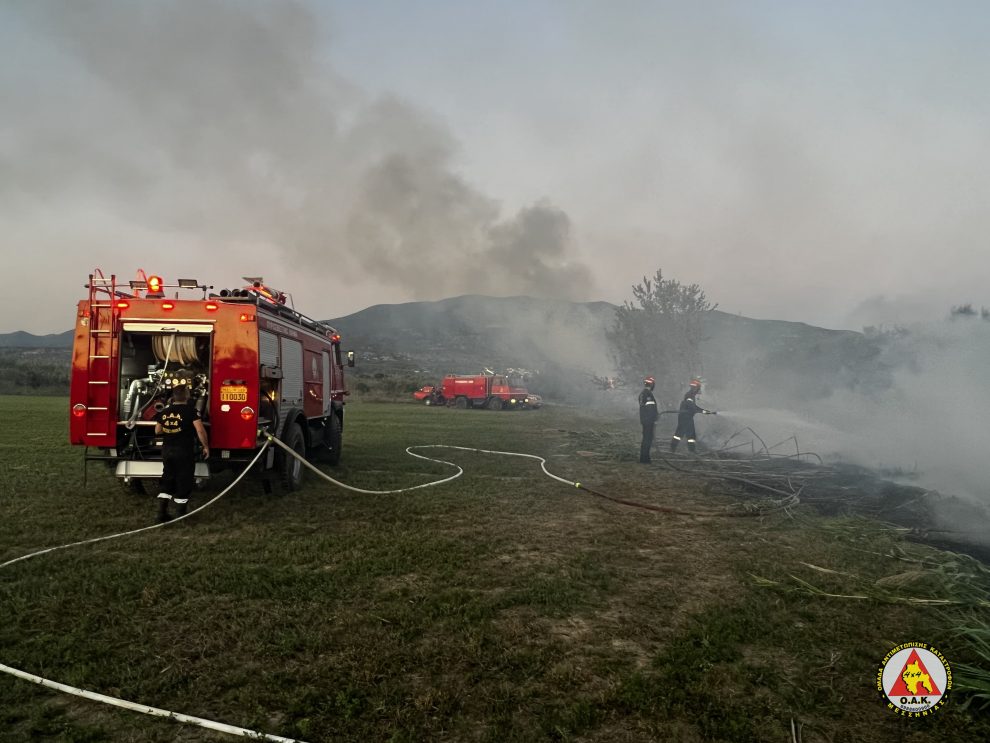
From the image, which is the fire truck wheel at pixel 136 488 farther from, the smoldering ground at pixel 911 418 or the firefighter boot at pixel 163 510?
the smoldering ground at pixel 911 418

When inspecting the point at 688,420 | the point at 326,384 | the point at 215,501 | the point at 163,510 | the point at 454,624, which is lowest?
the point at 454,624

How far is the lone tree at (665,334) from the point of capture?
27969 millimetres

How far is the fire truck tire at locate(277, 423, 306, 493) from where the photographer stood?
8.28 metres

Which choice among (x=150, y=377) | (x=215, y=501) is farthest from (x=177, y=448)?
(x=150, y=377)

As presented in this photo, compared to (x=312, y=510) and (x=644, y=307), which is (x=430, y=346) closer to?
(x=644, y=307)

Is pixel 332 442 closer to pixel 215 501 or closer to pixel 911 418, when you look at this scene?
pixel 215 501

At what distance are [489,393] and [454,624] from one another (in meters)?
30.6

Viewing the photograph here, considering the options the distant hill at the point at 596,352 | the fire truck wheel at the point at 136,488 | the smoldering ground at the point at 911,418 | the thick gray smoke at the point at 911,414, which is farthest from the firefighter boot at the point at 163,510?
the distant hill at the point at 596,352

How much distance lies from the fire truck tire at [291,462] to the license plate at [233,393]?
1.36 meters

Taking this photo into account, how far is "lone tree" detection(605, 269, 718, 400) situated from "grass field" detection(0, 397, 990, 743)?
2104 centimetres

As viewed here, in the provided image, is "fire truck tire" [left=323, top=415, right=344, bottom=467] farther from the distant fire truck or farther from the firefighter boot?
the distant fire truck

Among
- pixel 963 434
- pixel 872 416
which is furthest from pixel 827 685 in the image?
pixel 872 416

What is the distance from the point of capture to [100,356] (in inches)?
280

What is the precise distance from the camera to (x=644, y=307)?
2991cm
